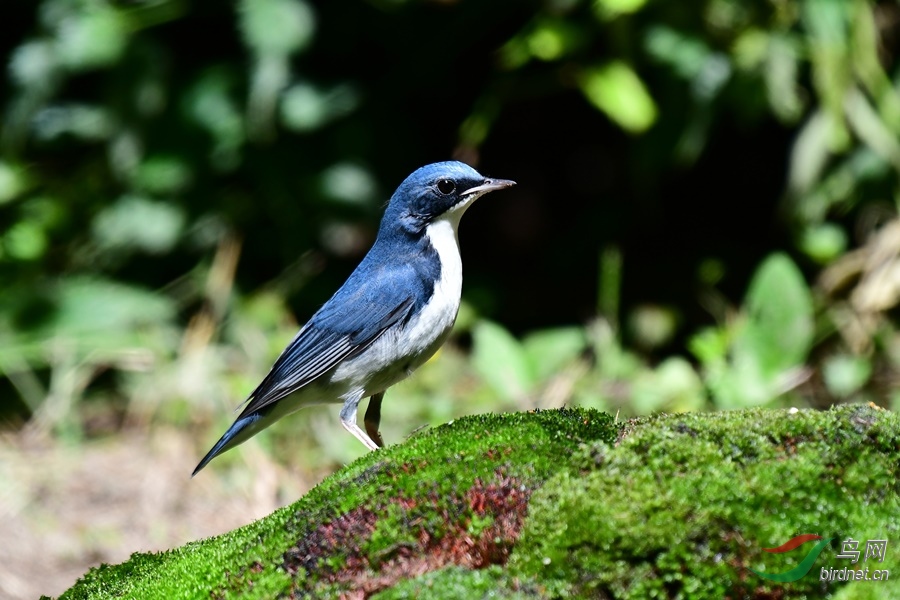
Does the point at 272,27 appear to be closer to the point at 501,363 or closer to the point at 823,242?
the point at 501,363

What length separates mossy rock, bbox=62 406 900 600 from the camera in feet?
8.24

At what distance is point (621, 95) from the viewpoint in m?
6.46

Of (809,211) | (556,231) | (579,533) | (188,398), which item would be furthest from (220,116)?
(579,533)

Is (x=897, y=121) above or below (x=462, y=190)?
below

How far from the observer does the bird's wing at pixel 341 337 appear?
424 cm

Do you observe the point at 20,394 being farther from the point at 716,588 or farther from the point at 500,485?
the point at 716,588

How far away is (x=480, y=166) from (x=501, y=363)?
5.39ft

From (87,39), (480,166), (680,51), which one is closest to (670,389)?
(680,51)

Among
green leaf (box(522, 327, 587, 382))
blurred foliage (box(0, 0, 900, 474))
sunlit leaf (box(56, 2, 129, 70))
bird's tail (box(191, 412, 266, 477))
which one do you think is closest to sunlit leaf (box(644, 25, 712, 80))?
blurred foliage (box(0, 0, 900, 474))

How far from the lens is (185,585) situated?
2.88 m

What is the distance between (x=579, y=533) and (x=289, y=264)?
4812 millimetres

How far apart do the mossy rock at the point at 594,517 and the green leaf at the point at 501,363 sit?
10.4 feet

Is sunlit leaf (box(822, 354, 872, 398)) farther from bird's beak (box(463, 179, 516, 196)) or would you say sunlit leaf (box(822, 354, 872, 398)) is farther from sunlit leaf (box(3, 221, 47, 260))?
sunlit leaf (box(3, 221, 47, 260))

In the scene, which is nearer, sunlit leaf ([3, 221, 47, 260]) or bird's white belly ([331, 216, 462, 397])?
bird's white belly ([331, 216, 462, 397])
